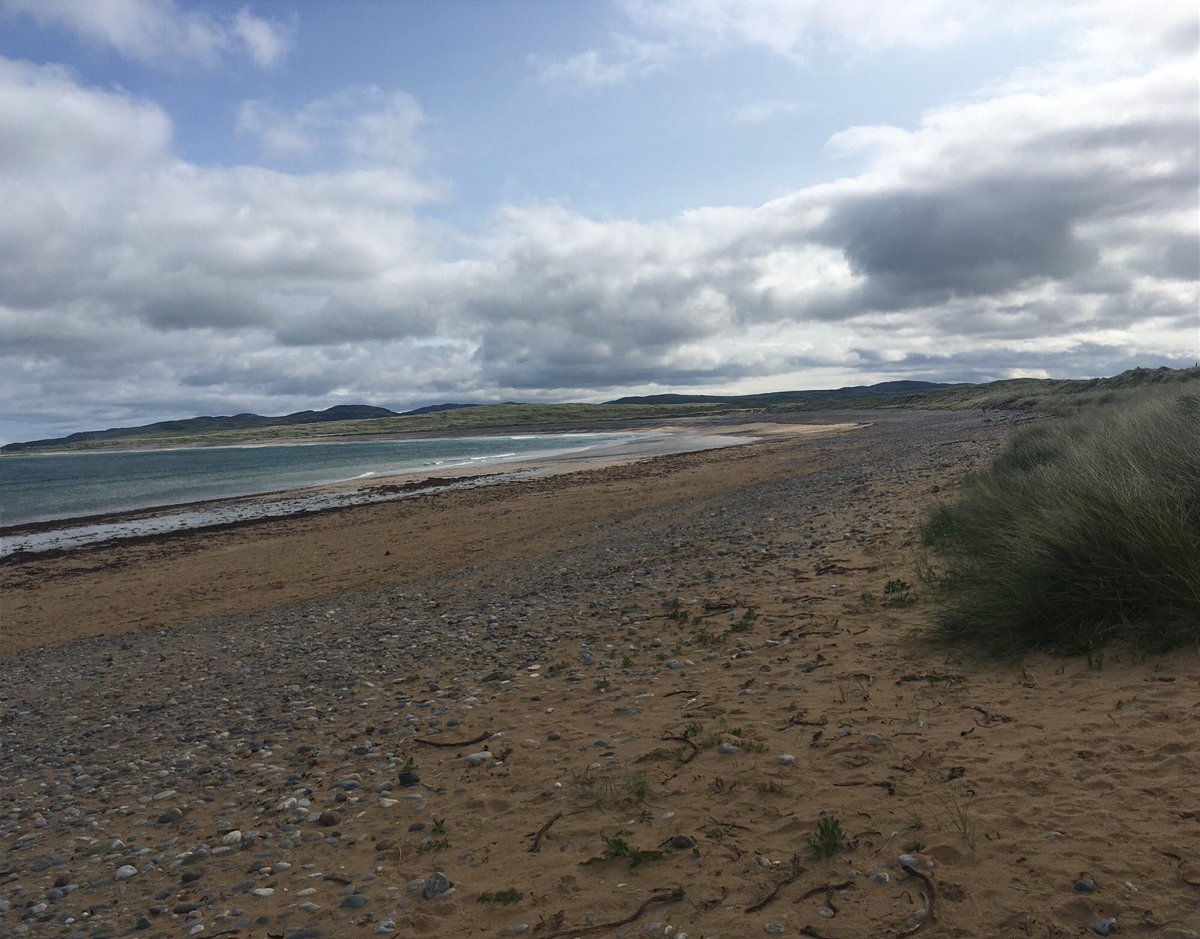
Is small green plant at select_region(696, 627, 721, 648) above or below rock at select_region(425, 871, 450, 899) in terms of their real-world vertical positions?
above

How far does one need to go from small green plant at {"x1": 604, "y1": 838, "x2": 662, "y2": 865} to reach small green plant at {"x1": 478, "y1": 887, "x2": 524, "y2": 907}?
0.52 metres

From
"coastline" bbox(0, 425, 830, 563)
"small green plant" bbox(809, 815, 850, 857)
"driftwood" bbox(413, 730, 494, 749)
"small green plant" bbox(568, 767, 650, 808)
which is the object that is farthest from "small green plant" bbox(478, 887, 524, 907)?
"coastline" bbox(0, 425, 830, 563)

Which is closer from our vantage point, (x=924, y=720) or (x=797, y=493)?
(x=924, y=720)

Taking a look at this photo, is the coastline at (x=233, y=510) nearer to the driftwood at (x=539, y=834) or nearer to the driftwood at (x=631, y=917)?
the driftwood at (x=539, y=834)

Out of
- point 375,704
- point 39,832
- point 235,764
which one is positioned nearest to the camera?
point 39,832

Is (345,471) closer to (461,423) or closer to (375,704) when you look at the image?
(375,704)

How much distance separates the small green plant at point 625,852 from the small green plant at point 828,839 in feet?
2.72

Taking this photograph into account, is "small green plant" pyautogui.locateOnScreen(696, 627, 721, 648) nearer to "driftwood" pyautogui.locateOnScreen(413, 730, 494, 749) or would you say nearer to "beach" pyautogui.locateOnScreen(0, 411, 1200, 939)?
"beach" pyautogui.locateOnScreen(0, 411, 1200, 939)

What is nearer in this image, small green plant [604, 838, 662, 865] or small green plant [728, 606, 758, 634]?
small green plant [604, 838, 662, 865]

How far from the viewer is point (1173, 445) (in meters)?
7.57

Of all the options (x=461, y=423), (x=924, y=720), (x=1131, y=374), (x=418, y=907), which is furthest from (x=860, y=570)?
(x=461, y=423)

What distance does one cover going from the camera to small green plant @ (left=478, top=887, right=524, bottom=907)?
3.90 m

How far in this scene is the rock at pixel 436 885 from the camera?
4.07 meters

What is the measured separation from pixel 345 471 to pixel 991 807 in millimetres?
55287
